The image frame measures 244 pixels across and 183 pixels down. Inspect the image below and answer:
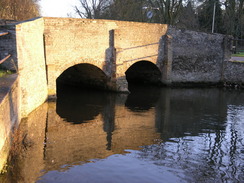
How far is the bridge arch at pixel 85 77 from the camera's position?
1605 cm

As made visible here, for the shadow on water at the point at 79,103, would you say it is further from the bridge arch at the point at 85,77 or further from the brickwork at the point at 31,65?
the brickwork at the point at 31,65

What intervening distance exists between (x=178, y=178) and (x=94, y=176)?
1950 millimetres

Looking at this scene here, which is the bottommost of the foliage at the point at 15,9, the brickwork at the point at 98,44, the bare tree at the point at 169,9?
the brickwork at the point at 98,44

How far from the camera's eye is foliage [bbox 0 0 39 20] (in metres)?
18.5

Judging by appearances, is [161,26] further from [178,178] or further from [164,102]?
[178,178]

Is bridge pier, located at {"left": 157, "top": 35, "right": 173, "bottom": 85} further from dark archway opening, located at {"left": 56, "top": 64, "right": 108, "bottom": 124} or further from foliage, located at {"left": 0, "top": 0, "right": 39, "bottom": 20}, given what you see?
foliage, located at {"left": 0, "top": 0, "right": 39, "bottom": 20}

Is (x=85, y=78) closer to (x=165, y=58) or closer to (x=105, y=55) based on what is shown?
(x=105, y=55)

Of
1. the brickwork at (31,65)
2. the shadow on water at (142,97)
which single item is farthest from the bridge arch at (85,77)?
the brickwork at (31,65)

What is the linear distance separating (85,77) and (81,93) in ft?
5.37

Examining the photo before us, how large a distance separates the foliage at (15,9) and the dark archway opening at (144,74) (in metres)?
8.93

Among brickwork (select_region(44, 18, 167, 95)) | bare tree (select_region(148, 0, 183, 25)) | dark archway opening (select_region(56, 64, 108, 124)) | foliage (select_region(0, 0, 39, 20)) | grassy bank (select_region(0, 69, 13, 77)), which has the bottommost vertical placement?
dark archway opening (select_region(56, 64, 108, 124))

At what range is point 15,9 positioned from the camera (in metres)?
19.7

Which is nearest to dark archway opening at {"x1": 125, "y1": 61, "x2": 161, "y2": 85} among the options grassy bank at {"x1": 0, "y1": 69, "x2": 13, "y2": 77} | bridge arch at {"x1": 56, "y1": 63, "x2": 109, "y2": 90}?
bridge arch at {"x1": 56, "y1": 63, "x2": 109, "y2": 90}

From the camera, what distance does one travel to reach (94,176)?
20.5ft
